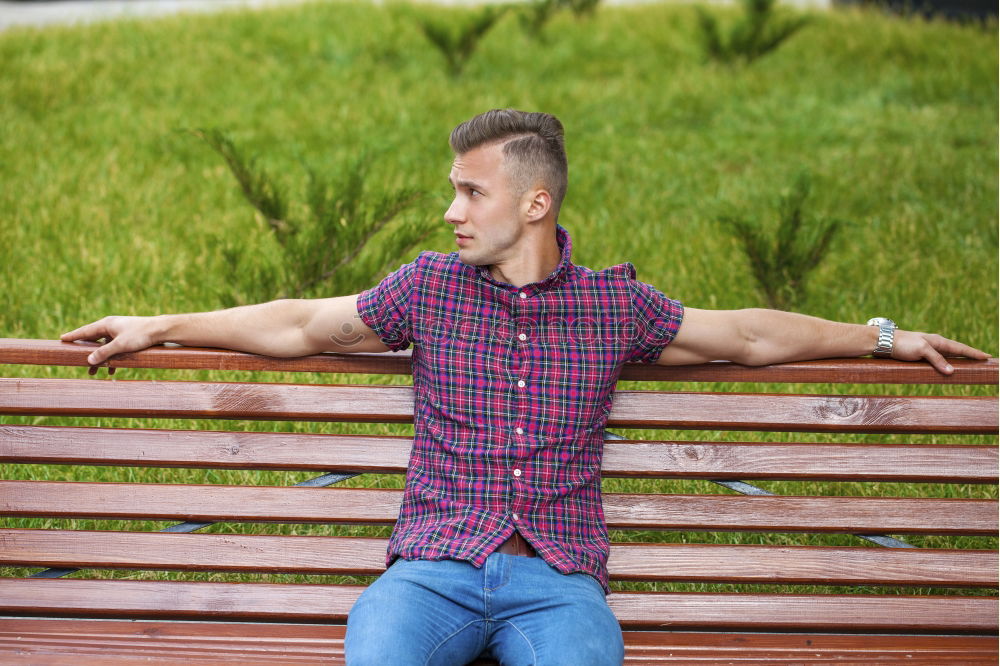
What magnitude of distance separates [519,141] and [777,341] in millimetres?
975

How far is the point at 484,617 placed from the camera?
2.91m

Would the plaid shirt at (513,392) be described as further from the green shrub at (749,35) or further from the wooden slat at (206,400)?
the green shrub at (749,35)

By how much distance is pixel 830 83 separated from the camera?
36.4 feet

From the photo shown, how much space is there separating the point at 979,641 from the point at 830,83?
28.4 ft

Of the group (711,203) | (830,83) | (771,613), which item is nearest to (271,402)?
(771,613)

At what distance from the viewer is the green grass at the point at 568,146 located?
6.36m

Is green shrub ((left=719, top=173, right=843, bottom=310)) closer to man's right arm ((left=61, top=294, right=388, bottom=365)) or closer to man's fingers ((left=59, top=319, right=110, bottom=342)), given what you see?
man's right arm ((left=61, top=294, right=388, bottom=365))

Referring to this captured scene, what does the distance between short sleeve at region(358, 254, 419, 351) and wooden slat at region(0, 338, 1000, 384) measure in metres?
0.16

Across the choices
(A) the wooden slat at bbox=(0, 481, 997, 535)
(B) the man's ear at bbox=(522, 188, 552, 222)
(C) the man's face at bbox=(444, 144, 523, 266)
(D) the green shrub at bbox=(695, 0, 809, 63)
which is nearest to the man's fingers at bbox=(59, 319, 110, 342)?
(A) the wooden slat at bbox=(0, 481, 997, 535)

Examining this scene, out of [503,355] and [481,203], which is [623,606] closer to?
[503,355]

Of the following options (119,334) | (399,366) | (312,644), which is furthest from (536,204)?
(312,644)

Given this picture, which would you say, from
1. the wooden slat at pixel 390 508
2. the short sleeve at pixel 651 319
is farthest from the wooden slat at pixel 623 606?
the short sleeve at pixel 651 319

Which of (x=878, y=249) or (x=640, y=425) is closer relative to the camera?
(x=640, y=425)

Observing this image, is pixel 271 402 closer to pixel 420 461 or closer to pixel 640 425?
pixel 420 461
